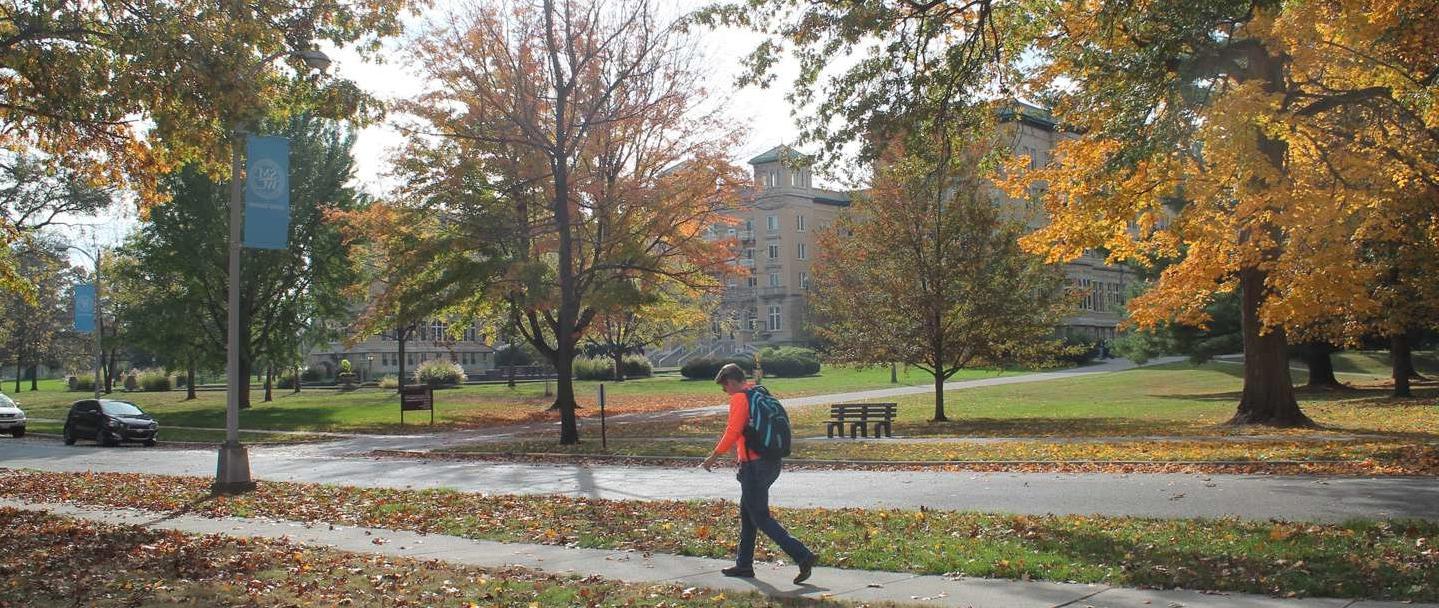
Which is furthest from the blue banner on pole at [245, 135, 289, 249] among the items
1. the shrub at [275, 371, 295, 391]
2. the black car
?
the shrub at [275, 371, 295, 391]

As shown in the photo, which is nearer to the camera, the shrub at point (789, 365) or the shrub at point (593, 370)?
the shrub at point (789, 365)

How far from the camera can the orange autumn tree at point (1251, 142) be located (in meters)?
14.0

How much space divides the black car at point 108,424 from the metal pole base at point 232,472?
17.3m

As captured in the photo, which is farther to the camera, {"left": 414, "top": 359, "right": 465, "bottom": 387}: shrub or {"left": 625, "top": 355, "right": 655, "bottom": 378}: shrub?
{"left": 625, "top": 355, "right": 655, "bottom": 378}: shrub

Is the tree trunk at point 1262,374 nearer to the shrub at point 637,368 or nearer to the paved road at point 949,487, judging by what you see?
the paved road at point 949,487

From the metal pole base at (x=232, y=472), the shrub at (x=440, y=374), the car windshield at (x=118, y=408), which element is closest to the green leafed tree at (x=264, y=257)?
the car windshield at (x=118, y=408)

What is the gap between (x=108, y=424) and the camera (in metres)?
30.8

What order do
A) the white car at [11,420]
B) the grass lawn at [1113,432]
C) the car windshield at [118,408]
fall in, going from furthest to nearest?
the white car at [11,420] < the car windshield at [118,408] < the grass lawn at [1113,432]

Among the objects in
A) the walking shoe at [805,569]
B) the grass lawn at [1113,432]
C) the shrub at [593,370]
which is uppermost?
the shrub at [593,370]

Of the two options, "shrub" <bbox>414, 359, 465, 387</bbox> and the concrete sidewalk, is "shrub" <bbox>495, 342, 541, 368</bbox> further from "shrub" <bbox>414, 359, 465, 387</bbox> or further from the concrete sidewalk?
the concrete sidewalk

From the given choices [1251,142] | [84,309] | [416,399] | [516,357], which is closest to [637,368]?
[516,357]

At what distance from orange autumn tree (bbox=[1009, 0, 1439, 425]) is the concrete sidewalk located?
25.9ft

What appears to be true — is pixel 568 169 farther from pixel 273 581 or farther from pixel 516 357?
pixel 516 357

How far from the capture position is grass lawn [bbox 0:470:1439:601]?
24.7 feet
